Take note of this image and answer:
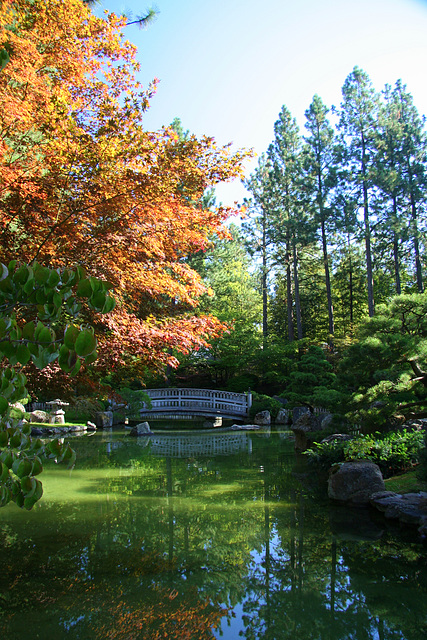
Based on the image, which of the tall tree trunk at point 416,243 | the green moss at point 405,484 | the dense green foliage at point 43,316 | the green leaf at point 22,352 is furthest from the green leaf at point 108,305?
the tall tree trunk at point 416,243

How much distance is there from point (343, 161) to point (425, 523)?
1791cm

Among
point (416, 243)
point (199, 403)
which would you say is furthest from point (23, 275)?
point (416, 243)

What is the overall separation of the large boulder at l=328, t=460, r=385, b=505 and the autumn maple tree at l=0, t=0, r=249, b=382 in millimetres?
2680

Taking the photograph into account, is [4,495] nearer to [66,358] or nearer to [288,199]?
[66,358]

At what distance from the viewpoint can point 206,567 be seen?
3688 mm

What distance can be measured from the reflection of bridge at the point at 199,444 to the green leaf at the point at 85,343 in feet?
29.9

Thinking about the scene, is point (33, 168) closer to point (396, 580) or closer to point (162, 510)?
point (162, 510)

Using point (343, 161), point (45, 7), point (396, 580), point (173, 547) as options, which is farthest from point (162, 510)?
point (343, 161)

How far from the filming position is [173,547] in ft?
13.6

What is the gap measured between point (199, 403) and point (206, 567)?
1416 centimetres

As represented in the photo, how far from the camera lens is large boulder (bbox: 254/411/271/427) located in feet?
53.0

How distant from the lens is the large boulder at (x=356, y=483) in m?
5.50

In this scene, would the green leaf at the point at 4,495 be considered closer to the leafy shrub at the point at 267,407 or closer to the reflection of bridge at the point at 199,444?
the reflection of bridge at the point at 199,444

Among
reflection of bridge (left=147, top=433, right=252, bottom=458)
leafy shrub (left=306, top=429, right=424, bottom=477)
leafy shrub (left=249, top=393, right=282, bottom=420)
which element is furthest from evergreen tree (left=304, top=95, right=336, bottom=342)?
leafy shrub (left=306, top=429, right=424, bottom=477)
